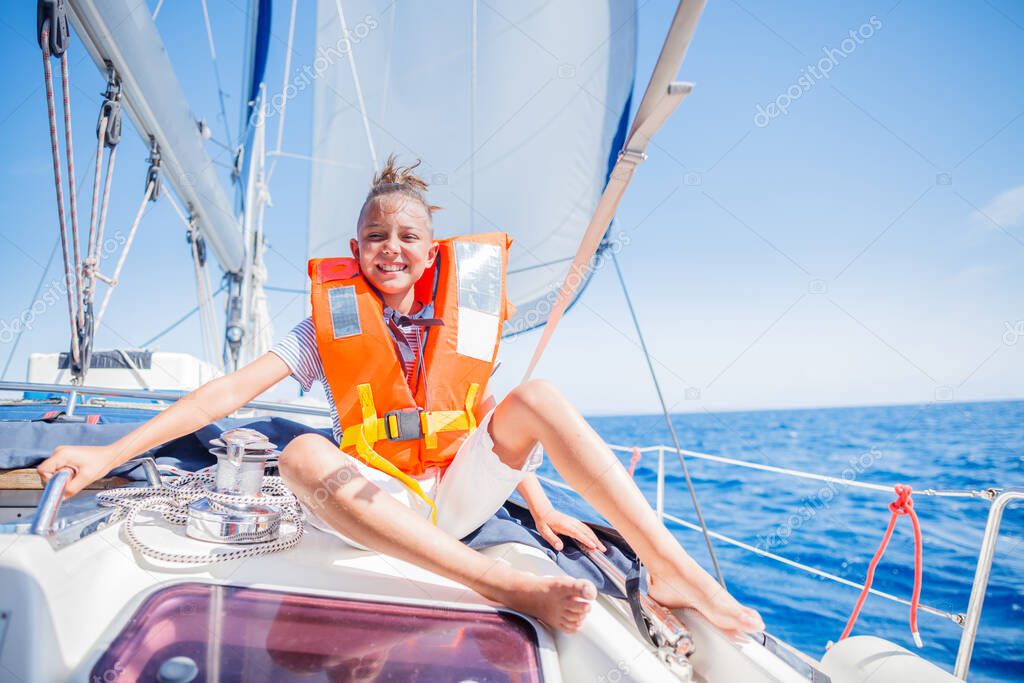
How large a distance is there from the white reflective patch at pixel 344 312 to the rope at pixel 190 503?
1.21ft

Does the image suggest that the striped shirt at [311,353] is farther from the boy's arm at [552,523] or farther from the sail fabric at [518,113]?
the sail fabric at [518,113]

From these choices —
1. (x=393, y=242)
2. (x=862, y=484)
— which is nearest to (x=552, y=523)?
(x=393, y=242)

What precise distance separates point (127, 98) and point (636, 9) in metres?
2.52

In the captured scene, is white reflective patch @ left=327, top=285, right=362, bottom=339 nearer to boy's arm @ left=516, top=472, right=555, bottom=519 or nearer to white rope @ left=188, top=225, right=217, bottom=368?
boy's arm @ left=516, top=472, right=555, bottom=519

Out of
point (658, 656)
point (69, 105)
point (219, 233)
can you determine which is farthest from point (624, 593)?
point (219, 233)

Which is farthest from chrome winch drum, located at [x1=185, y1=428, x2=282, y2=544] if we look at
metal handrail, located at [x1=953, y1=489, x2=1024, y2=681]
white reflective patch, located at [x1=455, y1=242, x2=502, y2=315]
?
metal handrail, located at [x1=953, y1=489, x2=1024, y2=681]

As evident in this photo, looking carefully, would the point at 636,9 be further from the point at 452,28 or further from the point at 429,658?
the point at 429,658

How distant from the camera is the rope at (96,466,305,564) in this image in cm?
83

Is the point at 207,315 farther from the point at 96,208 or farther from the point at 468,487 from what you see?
the point at 468,487

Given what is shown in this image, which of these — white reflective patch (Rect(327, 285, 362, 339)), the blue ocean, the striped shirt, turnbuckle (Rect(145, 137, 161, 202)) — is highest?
turnbuckle (Rect(145, 137, 161, 202))

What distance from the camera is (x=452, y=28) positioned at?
119 inches

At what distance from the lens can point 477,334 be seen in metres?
1.32

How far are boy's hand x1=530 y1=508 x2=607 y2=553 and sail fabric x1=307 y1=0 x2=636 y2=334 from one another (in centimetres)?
170

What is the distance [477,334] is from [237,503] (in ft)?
2.08
